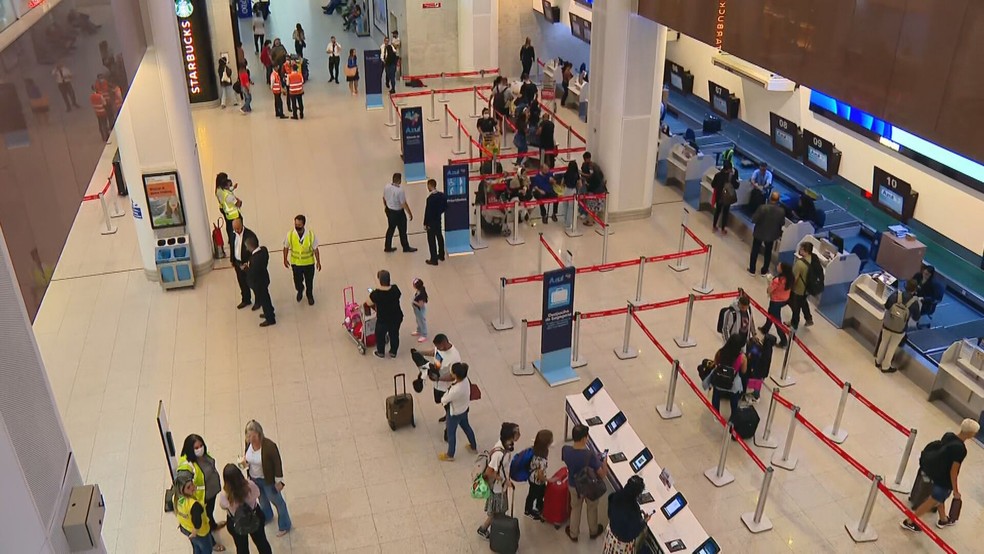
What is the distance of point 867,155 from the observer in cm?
1437

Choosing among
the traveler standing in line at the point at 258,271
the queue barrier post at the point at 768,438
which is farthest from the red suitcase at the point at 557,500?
the traveler standing in line at the point at 258,271

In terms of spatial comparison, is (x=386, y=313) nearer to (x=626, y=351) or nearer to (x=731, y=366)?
(x=626, y=351)

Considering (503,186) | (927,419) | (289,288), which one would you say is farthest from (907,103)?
(289,288)

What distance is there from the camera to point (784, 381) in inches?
415

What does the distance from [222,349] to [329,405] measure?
2.12 metres

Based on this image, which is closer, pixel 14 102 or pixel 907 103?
pixel 14 102

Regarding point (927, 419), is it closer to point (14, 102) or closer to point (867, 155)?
point (867, 155)

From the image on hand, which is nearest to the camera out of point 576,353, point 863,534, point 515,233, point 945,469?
point 945,469

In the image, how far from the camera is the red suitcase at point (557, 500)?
7863mm

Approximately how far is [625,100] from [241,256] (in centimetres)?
710

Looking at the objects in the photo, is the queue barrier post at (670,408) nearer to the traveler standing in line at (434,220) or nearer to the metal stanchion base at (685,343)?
the metal stanchion base at (685,343)

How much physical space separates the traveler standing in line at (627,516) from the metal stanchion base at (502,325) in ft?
15.7

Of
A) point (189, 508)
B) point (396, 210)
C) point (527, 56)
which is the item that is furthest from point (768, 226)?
point (527, 56)

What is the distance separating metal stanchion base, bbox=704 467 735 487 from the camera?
348 inches
